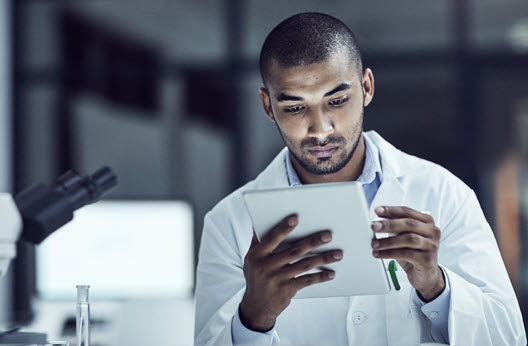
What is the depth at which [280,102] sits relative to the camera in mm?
1636

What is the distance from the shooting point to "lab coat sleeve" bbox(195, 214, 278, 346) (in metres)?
Answer: 1.55

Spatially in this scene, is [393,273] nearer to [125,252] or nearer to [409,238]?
[409,238]

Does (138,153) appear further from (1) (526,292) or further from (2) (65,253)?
(1) (526,292)

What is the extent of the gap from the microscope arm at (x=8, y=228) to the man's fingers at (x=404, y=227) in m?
0.61

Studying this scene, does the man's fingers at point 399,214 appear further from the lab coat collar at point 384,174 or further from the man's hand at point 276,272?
the lab coat collar at point 384,174

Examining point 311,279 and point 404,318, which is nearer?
point 311,279

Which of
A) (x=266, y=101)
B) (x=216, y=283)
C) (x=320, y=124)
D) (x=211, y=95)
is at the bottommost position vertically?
(x=216, y=283)

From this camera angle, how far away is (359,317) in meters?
1.54

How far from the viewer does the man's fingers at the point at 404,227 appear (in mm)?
1263

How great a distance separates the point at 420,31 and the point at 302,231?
3.28 metres

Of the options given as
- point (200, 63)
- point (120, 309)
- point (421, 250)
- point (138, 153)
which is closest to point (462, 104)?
point (200, 63)

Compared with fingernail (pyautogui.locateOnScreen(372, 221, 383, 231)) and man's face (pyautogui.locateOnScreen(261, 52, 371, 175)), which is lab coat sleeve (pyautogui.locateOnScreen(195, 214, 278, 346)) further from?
fingernail (pyautogui.locateOnScreen(372, 221, 383, 231))

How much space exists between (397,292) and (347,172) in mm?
352

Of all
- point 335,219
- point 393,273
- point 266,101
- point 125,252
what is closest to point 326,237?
point 335,219
